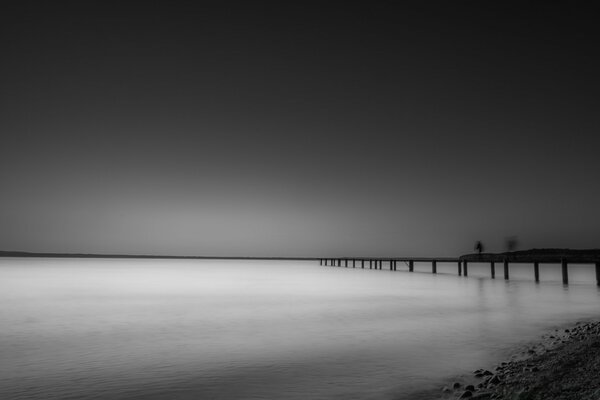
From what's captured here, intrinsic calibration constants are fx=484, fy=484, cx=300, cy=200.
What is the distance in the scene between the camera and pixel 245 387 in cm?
782

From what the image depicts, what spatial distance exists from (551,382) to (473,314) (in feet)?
40.6

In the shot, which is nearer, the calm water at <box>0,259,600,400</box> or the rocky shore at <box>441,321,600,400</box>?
the rocky shore at <box>441,321,600,400</box>

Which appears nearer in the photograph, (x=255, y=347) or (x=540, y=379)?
(x=540, y=379)

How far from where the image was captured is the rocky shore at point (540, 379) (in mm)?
5750

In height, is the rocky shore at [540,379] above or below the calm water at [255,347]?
above

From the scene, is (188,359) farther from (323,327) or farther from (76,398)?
A: (323,327)

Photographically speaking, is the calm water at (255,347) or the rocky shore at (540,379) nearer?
the rocky shore at (540,379)

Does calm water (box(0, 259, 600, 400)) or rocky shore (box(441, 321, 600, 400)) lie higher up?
rocky shore (box(441, 321, 600, 400))

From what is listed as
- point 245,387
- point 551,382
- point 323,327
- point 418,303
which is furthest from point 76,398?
point 418,303

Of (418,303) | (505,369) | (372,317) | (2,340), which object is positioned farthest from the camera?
(418,303)

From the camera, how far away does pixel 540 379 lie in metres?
6.66

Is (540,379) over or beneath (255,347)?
over

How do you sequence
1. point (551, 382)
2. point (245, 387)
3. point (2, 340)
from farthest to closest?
1. point (2, 340)
2. point (245, 387)
3. point (551, 382)

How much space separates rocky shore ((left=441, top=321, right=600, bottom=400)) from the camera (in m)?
5.75
